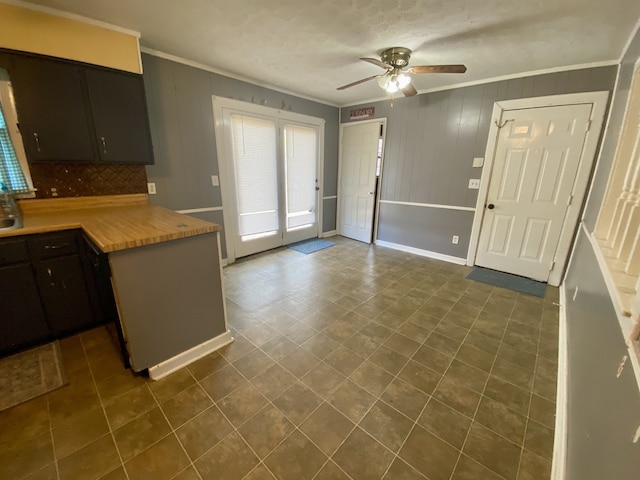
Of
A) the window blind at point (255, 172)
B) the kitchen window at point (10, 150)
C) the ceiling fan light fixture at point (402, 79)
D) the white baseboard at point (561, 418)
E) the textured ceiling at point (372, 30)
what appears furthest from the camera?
the window blind at point (255, 172)

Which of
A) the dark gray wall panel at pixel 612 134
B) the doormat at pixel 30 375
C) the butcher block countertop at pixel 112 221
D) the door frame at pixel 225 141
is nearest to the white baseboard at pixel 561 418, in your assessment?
the dark gray wall panel at pixel 612 134

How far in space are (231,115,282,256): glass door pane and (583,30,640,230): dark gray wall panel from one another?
3.60 m

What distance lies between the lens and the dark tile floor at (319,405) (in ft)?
4.09

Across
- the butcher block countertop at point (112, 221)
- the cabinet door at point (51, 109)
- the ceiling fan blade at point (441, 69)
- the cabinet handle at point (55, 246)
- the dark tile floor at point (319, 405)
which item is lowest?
the dark tile floor at point (319, 405)

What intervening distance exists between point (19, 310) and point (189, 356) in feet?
4.05

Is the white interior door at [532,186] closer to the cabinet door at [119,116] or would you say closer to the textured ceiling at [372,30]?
the textured ceiling at [372,30]

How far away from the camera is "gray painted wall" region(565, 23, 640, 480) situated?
0.72m

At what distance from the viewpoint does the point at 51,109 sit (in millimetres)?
2006

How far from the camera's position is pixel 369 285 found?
3107 millimetres

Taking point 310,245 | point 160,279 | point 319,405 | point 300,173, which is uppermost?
point 300,173

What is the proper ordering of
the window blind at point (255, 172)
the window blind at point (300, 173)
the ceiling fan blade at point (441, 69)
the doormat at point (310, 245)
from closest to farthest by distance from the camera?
the ceiling fan blade at point (441, 69) < the window blind at point (255, 172) < the window blind at point (300, 173) < the doormat at point (310, 245)

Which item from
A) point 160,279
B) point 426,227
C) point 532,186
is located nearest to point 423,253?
point 426,227

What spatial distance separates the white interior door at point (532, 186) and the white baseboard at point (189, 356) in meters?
3.48

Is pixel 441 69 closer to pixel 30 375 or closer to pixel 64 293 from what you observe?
pixel 64 293
